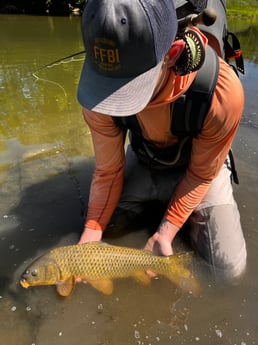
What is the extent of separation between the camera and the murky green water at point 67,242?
2.19m

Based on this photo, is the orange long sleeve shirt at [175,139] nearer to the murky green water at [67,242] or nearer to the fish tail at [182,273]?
the fish tail at [182,273]

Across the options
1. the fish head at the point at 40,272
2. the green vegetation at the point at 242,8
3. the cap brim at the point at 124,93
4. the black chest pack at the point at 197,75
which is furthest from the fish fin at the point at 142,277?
the green vegetation at the point at 242,8

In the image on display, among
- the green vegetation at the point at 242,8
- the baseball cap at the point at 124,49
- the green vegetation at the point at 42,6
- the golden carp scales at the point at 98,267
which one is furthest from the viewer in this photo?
the green vegetation at the point at 242,8

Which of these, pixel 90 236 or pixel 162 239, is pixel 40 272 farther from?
pixel 162 239

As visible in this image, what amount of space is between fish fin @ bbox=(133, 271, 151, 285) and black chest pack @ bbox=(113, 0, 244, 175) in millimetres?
824

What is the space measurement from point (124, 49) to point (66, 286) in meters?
1.48

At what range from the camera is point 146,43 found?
1425 millimetres

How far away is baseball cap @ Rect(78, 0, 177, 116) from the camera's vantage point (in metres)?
1.38

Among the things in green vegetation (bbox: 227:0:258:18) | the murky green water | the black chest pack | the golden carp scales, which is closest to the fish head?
the golden carp scales

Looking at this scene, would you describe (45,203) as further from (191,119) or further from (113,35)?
(113,35)

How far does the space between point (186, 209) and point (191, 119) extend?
0.67 m

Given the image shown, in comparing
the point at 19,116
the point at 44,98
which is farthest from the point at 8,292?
the point at 44,98

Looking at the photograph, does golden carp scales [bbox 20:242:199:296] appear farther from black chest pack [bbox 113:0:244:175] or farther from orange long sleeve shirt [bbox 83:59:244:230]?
black chest pack [bbox 113:0:244:175]

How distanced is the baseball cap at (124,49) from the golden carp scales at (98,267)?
100cm
